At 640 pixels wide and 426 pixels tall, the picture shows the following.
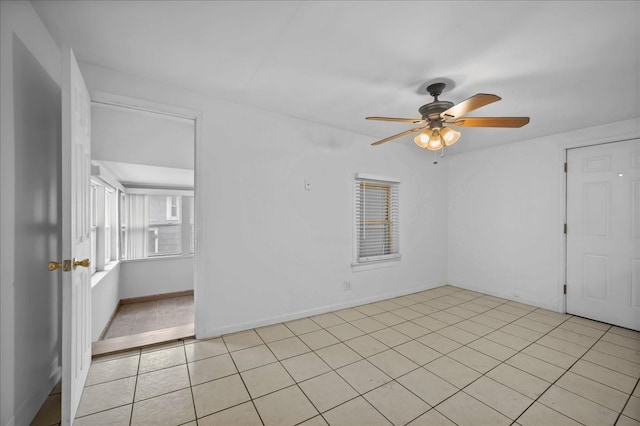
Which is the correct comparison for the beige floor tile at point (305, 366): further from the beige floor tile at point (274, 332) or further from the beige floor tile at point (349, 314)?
the beige floor tile at point (349, 314)

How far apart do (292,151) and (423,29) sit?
6.05 ft

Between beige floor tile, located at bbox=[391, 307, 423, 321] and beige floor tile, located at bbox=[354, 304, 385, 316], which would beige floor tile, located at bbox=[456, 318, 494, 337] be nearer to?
beige floor tile, located at bbox=[391, 307, 423, 321]

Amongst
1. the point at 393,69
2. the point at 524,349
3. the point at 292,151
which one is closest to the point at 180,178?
the point at 292,151

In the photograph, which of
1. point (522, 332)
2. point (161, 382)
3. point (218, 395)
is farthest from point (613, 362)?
point (161, 382)

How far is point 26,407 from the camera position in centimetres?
158

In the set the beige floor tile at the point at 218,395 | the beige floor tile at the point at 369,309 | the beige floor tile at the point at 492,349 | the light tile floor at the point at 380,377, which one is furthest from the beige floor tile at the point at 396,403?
the beige floor tile at the point at 369,309

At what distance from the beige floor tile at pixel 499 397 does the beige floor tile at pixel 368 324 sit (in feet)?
3.61

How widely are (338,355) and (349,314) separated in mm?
1018

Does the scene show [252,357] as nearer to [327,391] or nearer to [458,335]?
[327,391]

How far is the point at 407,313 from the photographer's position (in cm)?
344

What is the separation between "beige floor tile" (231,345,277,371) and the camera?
2225mm

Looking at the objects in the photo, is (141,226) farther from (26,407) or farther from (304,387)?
(304,387)

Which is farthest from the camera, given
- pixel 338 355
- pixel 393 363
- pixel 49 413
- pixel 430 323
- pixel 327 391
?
pixel 430 323

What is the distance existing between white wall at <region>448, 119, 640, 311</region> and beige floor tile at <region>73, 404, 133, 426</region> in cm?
469
